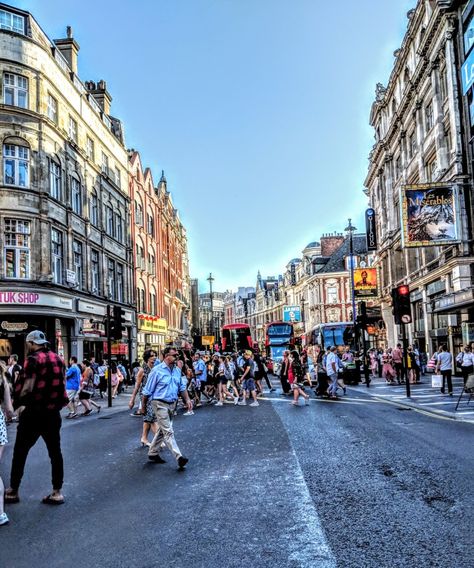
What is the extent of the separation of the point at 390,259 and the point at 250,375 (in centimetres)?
2876

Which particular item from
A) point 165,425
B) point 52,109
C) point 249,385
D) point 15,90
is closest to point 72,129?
point 52,109

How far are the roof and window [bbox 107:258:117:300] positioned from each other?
42.2 m

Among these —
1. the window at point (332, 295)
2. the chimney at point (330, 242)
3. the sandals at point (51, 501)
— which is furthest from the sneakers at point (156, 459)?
the chimney at point (330, 242)

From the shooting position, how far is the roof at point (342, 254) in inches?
2921

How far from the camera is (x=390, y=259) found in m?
45.0

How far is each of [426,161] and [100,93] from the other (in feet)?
69.8

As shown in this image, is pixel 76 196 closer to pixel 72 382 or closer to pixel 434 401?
pixel 72 382

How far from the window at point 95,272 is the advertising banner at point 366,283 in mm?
16921

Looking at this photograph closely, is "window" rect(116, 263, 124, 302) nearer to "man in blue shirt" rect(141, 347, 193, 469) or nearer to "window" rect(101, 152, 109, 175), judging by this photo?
"window" rect(101, 152, 109, 175)

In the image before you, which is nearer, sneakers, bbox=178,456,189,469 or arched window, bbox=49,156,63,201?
sneakers, bbox=178,456,189,469

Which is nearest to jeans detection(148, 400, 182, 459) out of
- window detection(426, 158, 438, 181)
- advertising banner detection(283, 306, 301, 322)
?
window detection(426, 158, 438, 181)

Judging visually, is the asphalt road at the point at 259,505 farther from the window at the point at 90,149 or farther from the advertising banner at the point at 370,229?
the advertising banner at the point at 370,229

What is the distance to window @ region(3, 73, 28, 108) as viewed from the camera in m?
25.1

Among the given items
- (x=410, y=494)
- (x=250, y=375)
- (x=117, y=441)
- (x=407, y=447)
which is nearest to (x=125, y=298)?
(x=250, y=375)
